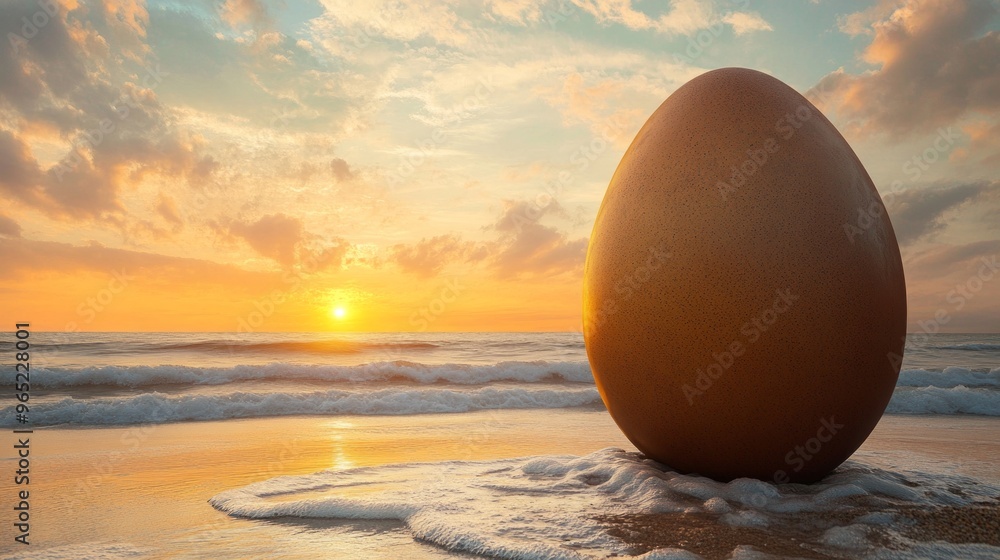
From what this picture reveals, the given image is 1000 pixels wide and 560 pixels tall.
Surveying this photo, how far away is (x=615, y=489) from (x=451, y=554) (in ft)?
5.50

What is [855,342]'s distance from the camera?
4008 millimetres

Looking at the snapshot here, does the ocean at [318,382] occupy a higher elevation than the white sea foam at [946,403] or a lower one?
higher

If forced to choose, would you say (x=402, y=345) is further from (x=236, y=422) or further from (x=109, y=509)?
(x=109, y=509)

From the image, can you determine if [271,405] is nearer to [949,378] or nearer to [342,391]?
[342,391]
